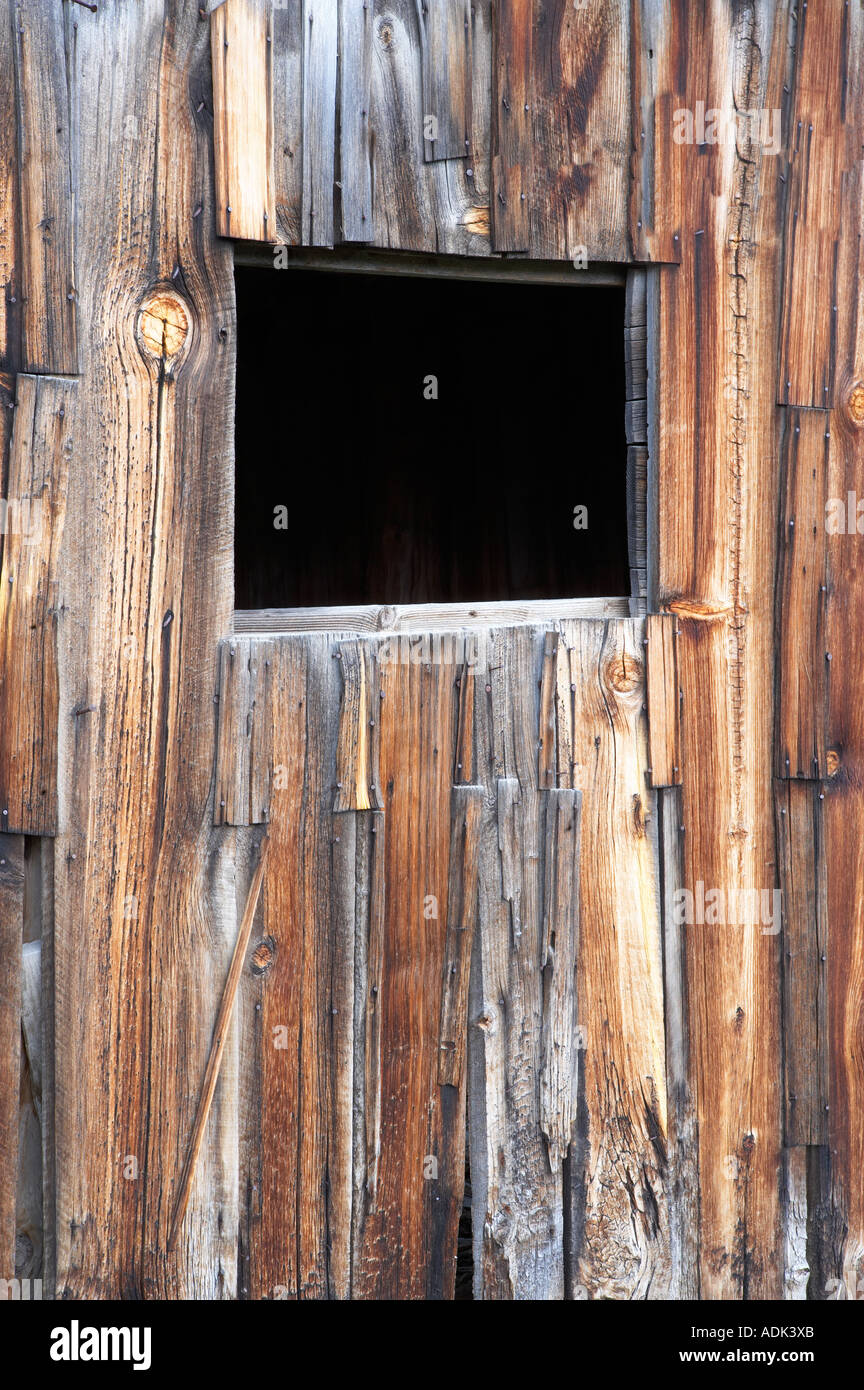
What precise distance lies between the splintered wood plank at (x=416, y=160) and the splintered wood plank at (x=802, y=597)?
827 millimetres

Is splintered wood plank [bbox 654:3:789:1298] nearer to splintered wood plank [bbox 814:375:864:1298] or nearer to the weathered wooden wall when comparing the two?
the weathered wooden wall

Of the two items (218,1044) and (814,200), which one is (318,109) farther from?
(218,1044)

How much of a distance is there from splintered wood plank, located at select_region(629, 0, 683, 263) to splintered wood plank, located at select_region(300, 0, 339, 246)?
2.11 feet

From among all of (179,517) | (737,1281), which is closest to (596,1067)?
(737,1281)

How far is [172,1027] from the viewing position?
2270 millimetres

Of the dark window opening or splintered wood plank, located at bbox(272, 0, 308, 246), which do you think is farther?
the dark window opening

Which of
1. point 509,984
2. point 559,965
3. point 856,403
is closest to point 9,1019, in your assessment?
point 509,984

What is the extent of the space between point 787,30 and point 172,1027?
247 cm

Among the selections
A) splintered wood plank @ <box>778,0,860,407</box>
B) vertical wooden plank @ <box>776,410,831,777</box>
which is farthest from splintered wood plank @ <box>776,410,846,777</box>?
splintered wood plank @ <box>778,0,860,407</box>

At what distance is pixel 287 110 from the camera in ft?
7.39

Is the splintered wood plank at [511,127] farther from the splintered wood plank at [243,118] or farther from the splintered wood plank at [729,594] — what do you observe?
the splintered wood plank at [243,118]

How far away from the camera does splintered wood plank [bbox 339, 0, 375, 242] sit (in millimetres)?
2277

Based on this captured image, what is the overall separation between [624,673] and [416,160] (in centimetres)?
113

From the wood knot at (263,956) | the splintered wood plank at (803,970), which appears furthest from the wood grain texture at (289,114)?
the splintered wood plank at (803,970)
